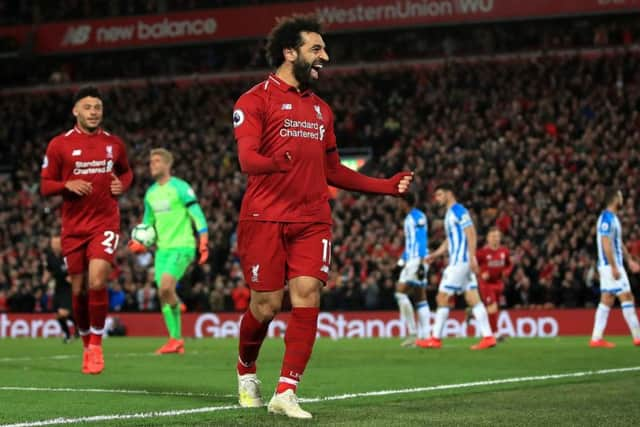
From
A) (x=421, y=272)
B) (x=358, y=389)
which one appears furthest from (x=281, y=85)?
(x=421, y=272)

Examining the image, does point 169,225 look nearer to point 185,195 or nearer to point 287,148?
point 185,195

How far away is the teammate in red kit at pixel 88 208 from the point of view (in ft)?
35.1

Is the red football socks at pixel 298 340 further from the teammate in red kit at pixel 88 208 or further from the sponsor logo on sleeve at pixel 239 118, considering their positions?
the teammate in red kit at pixel 88 208

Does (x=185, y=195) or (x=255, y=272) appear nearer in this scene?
(x=255, y=272)

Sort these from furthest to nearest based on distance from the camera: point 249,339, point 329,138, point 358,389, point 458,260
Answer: point 458,260 → point 358,389 → point 329,138 → point 249,339

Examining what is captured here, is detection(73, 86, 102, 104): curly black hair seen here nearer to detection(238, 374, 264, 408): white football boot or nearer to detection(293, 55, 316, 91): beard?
detection(293, 55, 316, 91): beard

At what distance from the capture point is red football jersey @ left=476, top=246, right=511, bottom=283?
68.7 feet

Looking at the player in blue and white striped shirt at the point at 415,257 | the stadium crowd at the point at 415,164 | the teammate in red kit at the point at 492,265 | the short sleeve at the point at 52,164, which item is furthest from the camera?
the stadium crowd at the point at 415,164

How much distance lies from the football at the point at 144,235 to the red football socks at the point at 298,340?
24.6ft

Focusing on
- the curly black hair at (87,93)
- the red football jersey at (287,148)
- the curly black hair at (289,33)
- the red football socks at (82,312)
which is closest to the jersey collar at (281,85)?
the red football jersey at (287,148)

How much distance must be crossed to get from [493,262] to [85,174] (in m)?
11.6

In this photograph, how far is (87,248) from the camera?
10766mm

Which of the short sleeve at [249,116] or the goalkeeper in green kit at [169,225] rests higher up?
the short sleeve at [249,116]

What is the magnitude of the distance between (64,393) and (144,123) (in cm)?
3226
